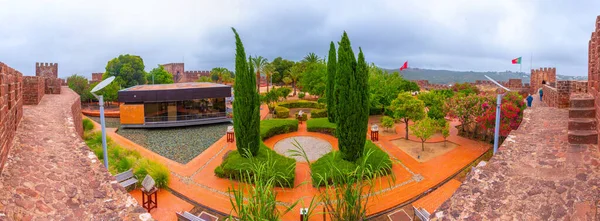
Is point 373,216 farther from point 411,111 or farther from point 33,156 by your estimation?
point 411,111

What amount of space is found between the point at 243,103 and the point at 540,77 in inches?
1276

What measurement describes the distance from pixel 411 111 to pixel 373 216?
989 centimetres

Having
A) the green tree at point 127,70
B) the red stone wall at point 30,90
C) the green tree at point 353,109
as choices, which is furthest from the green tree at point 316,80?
the green tree at point 127,70

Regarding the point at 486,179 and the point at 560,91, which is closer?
the point at 486,179

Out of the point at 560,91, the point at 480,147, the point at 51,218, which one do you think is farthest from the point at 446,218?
the point at 480,147

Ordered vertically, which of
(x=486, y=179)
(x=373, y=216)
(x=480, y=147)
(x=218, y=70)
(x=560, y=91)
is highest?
(x=218, y=70)

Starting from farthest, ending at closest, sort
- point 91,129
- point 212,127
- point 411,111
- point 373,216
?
point 212,127
point 91,129
point 411,111
point 373,216

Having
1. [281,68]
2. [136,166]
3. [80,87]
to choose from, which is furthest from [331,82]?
[281,68]

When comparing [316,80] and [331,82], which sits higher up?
[316,80]

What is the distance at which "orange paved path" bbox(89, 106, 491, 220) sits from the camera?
10.4 metres

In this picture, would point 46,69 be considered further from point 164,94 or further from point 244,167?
point 244,167

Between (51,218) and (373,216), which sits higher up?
(51,218)

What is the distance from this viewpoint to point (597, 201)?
437 centimetres

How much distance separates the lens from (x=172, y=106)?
24.2 metres
